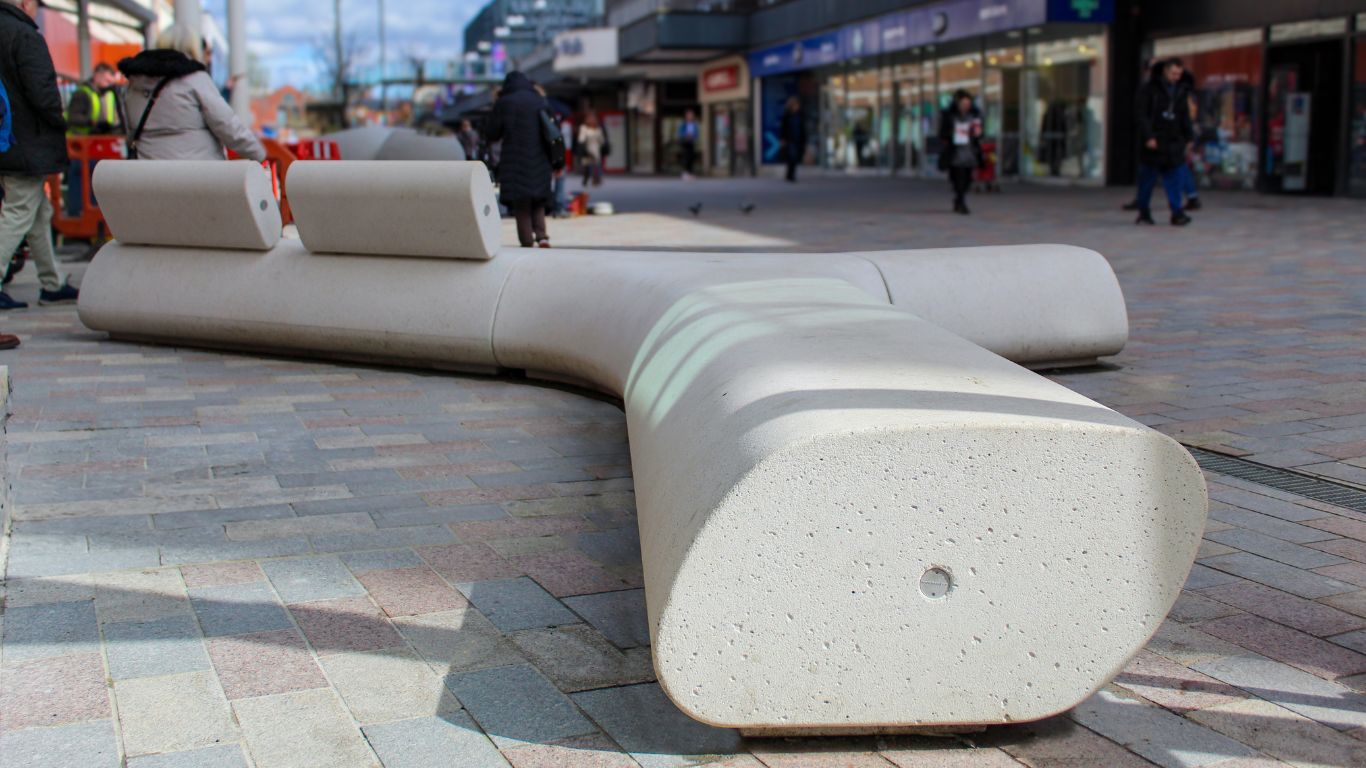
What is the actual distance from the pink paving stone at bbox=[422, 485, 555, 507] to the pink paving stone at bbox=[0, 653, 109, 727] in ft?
4.92

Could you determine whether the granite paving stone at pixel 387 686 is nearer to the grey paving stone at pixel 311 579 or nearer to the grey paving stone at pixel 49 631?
the grey paving stone at pixel 311 579

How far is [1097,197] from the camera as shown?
21391 millimetres

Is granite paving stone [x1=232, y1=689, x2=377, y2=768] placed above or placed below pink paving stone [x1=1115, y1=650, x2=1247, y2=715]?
Answer: above

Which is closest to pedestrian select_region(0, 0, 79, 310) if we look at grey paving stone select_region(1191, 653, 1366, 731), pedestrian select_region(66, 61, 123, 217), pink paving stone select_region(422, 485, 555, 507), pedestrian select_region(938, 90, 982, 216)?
pedestrian select_region(66, 61, 123, 217)

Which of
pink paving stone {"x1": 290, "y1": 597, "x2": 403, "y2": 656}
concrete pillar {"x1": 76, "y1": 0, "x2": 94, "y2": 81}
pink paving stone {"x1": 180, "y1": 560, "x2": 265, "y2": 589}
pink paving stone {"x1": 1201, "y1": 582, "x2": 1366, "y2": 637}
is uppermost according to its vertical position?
concrete pillar {"x1": 76, "y1": 0, "x2": 94, "y2": 81}

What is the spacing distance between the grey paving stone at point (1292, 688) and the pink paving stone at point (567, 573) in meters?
1.44

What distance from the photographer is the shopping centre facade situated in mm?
20031

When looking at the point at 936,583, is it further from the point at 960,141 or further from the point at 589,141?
the point at 589,141

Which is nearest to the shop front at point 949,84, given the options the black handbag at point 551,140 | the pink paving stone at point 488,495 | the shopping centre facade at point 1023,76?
the shopping centre facade at point 1023,76

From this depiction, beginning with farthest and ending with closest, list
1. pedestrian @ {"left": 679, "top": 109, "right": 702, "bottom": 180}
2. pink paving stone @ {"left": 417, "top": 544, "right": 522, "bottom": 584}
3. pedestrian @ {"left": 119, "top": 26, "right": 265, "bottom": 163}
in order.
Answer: pedestrian @ {"left": 679, "top": 109, "right": 702, "bottom": 180} → pedestrian @ {"left": 119, "top": 26, "right": 265, "bottom": 163} → pink paving stone @ {"left": 417, "top": 544, "right": 522, "bottom": 584}

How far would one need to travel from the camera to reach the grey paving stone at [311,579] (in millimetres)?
3549

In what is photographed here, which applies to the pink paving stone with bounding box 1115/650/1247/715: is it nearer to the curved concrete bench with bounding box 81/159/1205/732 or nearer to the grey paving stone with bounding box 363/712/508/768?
the curved concrete bench with bounding box 81/159/1205/732

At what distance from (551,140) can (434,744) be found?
379 inches

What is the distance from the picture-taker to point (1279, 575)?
12.0 feet
